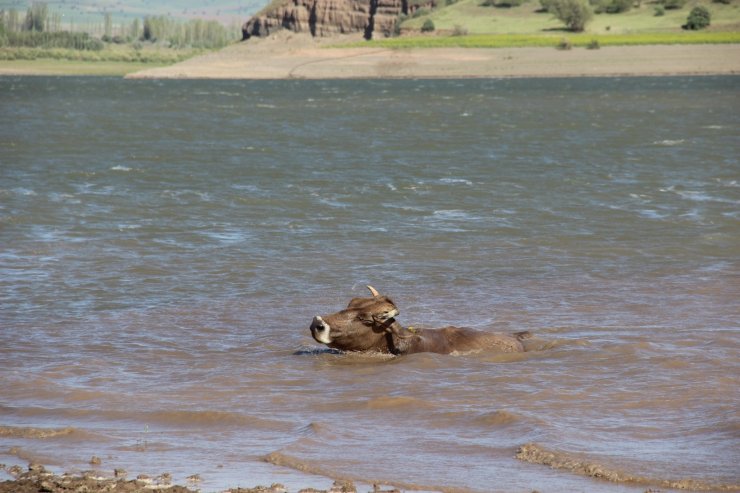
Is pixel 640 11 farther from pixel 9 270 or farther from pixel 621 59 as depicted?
pixel 9 270

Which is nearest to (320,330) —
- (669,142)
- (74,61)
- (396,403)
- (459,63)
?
(396,403)

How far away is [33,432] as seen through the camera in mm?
8289

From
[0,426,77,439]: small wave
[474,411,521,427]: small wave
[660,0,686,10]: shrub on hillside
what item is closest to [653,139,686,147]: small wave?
[474,411,521,427]: small wave

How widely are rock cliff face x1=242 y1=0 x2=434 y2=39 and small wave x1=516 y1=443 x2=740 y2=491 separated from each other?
15152 cm

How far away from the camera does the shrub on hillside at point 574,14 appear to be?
431 ft

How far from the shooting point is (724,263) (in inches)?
690

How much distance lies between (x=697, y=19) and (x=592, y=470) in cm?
12479

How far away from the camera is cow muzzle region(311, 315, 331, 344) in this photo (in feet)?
33.8

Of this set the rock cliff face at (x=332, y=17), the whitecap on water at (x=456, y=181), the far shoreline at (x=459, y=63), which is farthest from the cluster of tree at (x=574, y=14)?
the whitecap on water at (x=456, y=181)

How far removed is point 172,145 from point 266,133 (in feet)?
22.4

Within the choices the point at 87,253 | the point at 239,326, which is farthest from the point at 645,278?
the point at 87,253

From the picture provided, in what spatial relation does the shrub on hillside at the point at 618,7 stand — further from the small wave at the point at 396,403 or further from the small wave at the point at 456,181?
the small wave at the point at 396,403

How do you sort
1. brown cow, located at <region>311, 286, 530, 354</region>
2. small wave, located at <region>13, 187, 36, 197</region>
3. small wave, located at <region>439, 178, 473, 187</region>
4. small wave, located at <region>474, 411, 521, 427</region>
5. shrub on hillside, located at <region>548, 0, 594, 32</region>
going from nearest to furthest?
small wave, located at <region>474, 411, 521, 427</region>, brown cow, located at <region>311, 286, 530, 354</region>, small wave, located at <region>13, 187, 36, 197</region>, small wave, located at <region>439, 178, 473, 187</region>, shrub on hillside, located at <region>548, 0, 594, 32</region>

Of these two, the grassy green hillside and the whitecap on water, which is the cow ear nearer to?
the whitecap on water
